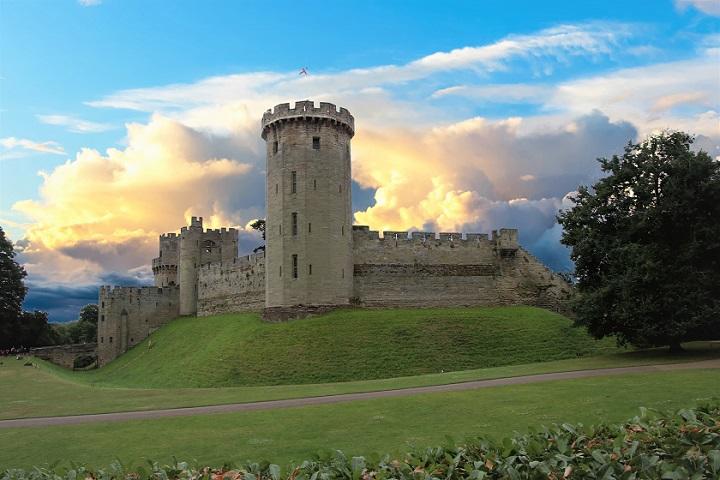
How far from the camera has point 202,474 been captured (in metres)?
7.48

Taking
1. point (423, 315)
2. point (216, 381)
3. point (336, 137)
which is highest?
point (336, 137)

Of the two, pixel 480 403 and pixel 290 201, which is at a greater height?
pixel 290 201

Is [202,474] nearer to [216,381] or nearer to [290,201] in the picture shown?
[216,381]

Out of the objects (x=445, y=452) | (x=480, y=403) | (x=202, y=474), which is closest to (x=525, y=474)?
(x=445, y=452)

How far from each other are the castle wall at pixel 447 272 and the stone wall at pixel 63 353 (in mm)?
41762

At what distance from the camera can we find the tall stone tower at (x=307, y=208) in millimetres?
49375

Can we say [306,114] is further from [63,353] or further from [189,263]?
[63,353]

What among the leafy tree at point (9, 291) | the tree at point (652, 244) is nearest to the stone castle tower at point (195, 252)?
the leafy tree at point (9, 291)

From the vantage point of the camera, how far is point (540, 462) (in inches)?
269

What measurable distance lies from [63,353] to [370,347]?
50.1 meters

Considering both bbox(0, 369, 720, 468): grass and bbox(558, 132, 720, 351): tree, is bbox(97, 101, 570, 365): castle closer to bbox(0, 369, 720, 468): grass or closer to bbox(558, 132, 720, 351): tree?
bbox(558, 132, 720, 351): tree

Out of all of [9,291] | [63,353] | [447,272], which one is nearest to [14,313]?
[9,291]

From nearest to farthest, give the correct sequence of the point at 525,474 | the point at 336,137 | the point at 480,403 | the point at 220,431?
the point at 525,474 < the point at 220,431 < the point at 480,403 < the point at 336,137

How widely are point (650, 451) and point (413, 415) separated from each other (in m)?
11.9
